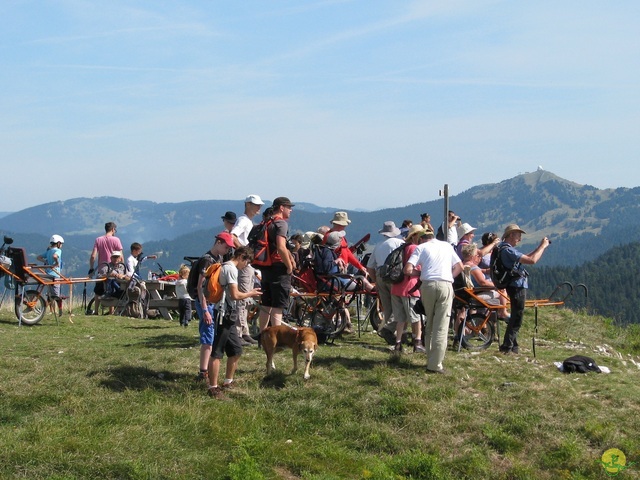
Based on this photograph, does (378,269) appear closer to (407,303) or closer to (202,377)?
(407,303)

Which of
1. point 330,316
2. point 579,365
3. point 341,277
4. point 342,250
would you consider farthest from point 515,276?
point 330,316

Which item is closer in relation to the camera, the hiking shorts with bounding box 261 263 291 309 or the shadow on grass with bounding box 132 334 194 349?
the hiking shorts with bounding box 261 263 291 309

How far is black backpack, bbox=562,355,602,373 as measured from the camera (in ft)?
35.3

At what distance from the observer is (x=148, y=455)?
304 inches

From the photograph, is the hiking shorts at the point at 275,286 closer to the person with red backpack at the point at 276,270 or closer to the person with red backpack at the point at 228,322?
the person with red backpack at the point at 276,270

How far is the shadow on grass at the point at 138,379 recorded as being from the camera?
9.62 m

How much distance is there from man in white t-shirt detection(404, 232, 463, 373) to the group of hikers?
0.01 m

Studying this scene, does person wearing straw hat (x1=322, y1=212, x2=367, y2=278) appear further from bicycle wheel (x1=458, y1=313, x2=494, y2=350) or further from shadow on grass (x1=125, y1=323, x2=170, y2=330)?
shadow on grass (x1=125, y1=323, x2=170, y2=330)

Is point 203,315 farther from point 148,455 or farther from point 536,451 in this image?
point 536,451

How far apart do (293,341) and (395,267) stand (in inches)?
87.1

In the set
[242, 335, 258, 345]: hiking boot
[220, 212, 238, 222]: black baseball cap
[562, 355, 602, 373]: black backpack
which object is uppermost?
[220, 212, 238, 222]: black baseball cap

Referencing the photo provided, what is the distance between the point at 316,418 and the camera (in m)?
8.98

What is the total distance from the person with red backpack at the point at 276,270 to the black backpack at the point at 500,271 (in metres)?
2.84

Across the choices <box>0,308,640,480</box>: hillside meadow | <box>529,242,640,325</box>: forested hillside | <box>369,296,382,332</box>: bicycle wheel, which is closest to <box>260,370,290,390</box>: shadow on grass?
<box>0,308,640,480</box>: hillside meadow
